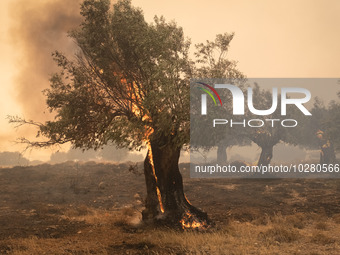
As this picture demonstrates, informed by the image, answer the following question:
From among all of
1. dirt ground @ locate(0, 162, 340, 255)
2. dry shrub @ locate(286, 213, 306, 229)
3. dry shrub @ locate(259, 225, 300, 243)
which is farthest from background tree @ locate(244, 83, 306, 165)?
dry shrub @ locate(259, 225, 300, 243)

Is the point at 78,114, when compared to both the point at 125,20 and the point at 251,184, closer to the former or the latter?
the point at 125,20

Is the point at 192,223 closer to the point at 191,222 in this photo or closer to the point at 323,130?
the point at 191,222

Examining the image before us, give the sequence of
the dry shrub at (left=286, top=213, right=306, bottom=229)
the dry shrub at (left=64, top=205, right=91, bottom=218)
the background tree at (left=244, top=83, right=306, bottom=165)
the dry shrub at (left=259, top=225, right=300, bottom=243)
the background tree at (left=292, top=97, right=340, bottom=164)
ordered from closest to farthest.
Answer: the dry shrub at (left=259, top=225, right=300, bottom=243) → the dry shrub at (left=286, top=213, right=306, bottom=229) → the dry shrub at (left=64, top=205, right=91, bottom=218) → the background tree at (left=244, top=83, right=306, bottom=165) → the background tree at (left=292, top=97, right=340, bottom=164)

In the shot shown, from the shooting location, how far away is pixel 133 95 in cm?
1852

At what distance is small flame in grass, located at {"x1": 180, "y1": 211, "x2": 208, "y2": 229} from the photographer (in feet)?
59.1

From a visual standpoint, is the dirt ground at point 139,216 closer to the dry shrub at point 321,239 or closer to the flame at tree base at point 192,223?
the dry shrub at point 321,239

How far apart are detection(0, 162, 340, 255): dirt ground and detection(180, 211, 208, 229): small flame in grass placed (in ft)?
2.69

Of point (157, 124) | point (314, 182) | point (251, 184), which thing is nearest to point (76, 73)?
point (157, 124)

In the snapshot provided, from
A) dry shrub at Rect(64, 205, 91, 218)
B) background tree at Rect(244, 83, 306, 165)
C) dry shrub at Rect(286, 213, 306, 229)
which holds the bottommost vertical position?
dry shrub at Rect(64, 205, 91, 218)

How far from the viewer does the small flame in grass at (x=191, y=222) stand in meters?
18.0

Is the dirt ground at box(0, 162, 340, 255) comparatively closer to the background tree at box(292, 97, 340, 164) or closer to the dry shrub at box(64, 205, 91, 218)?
the dry shrub at box(64, 205, 91, 218)

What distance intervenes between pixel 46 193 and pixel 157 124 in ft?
66.8

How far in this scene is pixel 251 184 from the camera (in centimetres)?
3872

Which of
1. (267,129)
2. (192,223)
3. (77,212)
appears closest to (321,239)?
(192,223)
